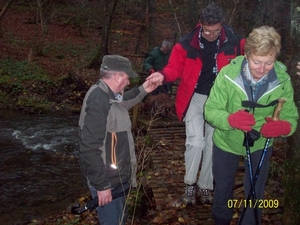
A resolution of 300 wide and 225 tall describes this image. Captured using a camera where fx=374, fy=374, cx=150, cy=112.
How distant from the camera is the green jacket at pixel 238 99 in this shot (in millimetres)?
3271

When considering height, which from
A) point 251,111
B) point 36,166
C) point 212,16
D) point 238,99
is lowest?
point 36,166

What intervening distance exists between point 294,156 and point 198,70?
1.43 metres

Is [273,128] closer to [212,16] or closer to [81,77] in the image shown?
[212,16]

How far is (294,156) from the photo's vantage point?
3822mm

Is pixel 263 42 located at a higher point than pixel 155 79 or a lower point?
higher

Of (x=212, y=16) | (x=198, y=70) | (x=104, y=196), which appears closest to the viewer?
→ (x=104, y=196)

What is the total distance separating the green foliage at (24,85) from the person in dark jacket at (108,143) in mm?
10462

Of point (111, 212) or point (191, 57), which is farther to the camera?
point (191, 57)

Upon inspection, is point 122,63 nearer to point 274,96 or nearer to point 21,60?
point 274,96

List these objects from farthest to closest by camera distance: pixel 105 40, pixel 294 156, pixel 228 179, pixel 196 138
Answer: pixel 105 40 < pixel 196 138 < pixel 294 156 < pixel 228 179

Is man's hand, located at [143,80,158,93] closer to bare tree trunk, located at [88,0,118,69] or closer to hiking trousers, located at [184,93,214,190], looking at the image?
hiking trousers, located at [184,93,214,190]

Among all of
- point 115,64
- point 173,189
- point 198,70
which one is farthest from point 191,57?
point 173,189

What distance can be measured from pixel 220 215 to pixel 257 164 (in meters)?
0.71
